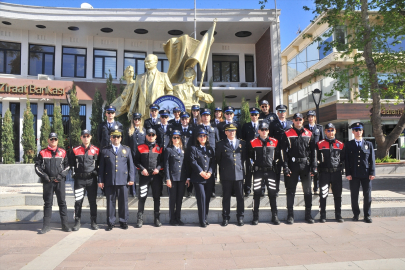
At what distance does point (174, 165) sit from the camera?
6180 millimetres

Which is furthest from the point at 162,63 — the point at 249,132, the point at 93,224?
the point at 93,224

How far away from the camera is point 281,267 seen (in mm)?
A: 3895

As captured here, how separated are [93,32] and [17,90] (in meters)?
5.61

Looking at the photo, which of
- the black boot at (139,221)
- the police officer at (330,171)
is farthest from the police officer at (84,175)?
the police officer at (330,171)

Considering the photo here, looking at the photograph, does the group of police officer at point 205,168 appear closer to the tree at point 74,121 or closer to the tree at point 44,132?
the tree at point 74,121

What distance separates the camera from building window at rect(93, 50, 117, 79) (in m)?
20.3

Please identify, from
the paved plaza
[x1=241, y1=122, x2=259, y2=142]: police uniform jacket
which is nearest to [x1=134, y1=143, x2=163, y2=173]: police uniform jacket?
the paved plaza

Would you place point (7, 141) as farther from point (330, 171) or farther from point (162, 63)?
point (330, 171)

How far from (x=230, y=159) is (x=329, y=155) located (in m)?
2.00

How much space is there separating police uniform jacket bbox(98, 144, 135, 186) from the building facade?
484 inches

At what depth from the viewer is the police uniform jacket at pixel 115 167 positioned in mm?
5938

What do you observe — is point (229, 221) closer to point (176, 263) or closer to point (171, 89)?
point (176, 263)

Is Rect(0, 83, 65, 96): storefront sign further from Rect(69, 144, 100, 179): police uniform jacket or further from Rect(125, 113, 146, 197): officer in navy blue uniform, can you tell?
Rect(69, 144, 100, 179): police uniform jacket

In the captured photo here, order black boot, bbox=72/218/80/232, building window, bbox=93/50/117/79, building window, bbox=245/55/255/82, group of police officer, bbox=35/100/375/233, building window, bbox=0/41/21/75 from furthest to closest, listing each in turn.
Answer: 1. building window, bbox=245/55/255/82
2. building window, bbox=93/50/117/79
3. building window, bbox=0/41/21/75
4. group of police officer, bbox=35/100/375/233
5. black boot, bbox=72/218/80/232
